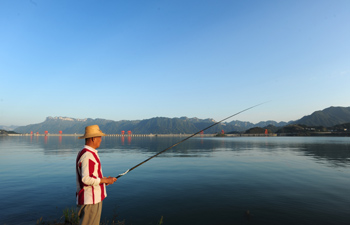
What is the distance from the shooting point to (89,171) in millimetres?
5211

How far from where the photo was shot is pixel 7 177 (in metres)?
20.6

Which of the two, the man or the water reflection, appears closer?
the man

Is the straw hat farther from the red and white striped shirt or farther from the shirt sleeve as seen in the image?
the shirt sleeve

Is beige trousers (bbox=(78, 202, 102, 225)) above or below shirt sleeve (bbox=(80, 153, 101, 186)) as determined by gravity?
below

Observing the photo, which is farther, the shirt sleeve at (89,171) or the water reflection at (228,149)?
the water reflection at (228,149)

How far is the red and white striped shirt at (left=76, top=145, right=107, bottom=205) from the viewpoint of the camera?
5.17m

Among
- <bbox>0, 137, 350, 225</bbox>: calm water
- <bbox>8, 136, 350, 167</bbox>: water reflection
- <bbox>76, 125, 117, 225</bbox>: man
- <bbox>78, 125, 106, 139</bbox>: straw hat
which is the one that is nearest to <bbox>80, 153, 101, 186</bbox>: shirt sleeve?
<bbox>76, 125, 117, 225</bbox>: man

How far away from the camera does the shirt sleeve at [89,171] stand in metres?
5.16

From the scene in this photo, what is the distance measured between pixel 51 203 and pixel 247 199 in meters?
12.8

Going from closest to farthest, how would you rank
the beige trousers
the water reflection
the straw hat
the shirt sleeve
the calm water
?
the shirt sleeve < the beige trousers < the straw hat < the calm water < the water reflection

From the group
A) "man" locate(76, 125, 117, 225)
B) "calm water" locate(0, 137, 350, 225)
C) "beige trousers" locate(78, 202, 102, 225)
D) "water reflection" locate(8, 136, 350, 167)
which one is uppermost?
"man" locate(76, 125, 117, 225)

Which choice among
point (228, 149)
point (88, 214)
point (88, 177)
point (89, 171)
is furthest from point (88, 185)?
point (228, 149)

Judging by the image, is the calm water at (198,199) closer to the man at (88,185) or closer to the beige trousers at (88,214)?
the beige trousers at (88,214)

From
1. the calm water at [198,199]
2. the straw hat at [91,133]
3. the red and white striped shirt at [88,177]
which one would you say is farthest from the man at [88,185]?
the calm water at [198,199]
